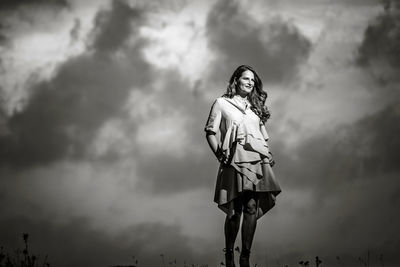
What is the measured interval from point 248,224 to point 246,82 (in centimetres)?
Answer: 224

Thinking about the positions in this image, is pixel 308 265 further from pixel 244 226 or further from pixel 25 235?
pixel 25 235

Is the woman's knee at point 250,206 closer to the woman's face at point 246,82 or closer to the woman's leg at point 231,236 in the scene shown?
the woman's leg at point 231,236

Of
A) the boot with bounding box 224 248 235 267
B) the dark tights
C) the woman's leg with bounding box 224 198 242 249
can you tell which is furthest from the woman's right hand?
the boot with bounding box 224 248 235 267

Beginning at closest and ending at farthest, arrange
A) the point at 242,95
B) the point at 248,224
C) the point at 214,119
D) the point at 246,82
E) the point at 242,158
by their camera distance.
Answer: the point at 248,224, the point at 242,158, the point at 214,119, the point at 246,82, the point at 242,95

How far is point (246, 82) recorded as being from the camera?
9164 mm

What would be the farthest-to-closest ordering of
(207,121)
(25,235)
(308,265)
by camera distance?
(207,121) < (308,265) < (25,235)

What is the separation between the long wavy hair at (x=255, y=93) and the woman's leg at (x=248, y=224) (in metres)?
1.39

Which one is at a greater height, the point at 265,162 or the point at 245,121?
the point at 245,121

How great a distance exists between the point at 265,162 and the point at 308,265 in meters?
1.64

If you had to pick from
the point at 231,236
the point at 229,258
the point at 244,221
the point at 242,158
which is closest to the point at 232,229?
the point at 231,236

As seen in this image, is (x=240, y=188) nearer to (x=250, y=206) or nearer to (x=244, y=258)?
(x=250, y=206)

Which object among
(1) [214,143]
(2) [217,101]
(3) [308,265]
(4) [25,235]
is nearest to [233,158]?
(1) [214,143]

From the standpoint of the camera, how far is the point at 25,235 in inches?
285

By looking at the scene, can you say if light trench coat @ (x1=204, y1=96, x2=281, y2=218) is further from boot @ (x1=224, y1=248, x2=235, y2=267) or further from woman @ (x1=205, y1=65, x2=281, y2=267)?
boot @ (x1=224, y1=248, x2=235, y2=267)
